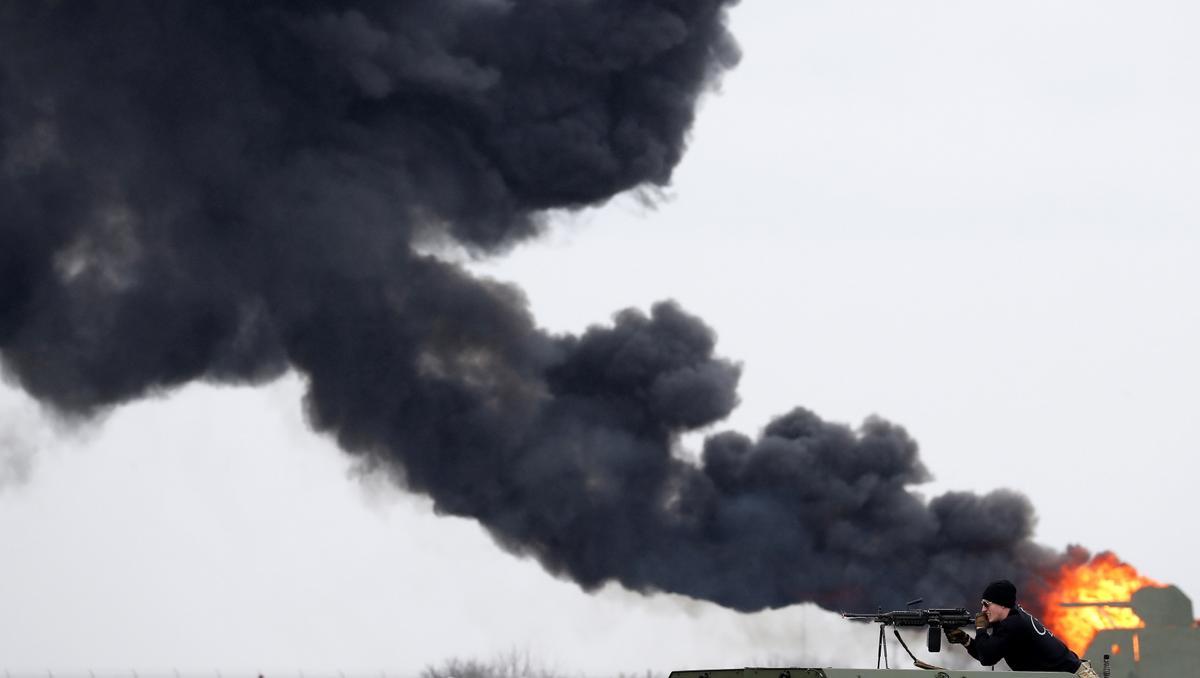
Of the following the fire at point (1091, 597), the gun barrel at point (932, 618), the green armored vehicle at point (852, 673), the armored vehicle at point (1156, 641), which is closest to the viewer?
the green armored vehicle at point (852, 673)

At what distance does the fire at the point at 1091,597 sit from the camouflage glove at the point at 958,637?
27.9m

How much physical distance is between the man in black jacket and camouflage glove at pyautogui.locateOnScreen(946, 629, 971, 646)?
0.09 meters

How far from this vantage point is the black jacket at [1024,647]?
25016 millimetres

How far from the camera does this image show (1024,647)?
25.1 m

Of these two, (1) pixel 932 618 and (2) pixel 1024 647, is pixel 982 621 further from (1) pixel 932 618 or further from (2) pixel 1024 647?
(1) pixel 932 618

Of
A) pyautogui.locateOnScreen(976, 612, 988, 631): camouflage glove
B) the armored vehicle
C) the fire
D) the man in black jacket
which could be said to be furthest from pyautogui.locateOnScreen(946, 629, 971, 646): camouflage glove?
the fire

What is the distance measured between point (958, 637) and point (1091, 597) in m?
36.5

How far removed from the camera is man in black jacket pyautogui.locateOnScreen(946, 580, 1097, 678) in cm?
2502

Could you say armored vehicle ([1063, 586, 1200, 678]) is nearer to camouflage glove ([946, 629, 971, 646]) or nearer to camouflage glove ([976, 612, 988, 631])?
camouflage glove ([946, 629, 971, 646])

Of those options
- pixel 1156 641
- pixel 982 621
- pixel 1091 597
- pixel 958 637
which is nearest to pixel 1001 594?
pixel 982 621

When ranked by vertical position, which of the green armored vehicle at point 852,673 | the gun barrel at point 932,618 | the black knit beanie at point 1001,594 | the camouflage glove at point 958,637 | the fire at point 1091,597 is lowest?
the green armored vehicle at point 852,673

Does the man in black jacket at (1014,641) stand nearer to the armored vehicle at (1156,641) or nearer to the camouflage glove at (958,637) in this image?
the camouflage glove at (958,637)

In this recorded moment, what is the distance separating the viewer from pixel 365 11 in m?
85.4

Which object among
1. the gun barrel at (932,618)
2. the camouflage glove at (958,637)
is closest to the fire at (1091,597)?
the gun barrel at (932,618)
